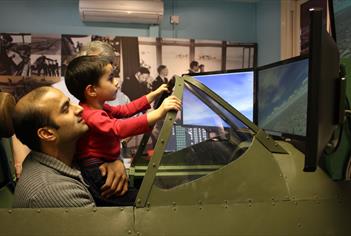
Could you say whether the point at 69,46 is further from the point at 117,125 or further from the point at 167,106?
the point at 167,106

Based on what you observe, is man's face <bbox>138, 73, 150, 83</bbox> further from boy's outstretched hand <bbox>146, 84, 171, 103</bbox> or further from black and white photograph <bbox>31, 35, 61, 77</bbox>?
boy's outstretched hand <bbox>146, 84, 171, 103</bbox>

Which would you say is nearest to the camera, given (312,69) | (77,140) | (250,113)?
(312,69)

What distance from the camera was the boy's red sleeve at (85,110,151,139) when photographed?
1.34 meters

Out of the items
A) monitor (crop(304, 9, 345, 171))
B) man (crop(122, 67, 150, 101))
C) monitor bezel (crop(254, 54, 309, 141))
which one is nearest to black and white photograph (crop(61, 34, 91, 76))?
man (crop(122, 67, 150, 101))

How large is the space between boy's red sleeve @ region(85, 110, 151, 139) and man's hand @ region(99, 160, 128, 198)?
0.50 ft

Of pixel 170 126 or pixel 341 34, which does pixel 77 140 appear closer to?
pixel 170 126

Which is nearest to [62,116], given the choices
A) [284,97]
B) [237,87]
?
[284,97]

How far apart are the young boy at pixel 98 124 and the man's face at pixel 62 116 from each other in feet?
0.27

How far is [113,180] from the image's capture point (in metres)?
1.40

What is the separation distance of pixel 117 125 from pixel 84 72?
0.92 feet

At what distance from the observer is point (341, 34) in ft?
7.99

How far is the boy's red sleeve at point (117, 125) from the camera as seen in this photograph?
134 centimetres

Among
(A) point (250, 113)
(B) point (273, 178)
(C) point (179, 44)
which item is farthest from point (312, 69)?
(C) point (179, 44)

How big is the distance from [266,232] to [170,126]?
472 mm
